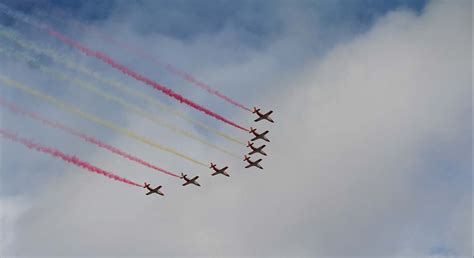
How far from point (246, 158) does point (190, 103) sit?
19.5 metres

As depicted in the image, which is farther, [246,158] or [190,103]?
[246,158]

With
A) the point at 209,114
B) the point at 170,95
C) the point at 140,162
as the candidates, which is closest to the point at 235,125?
the point at 209,114

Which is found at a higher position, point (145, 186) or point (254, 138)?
point (254, 138)

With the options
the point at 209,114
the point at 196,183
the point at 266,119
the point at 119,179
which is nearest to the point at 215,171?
the point at 196,183

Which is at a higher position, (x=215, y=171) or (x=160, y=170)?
(x=215, y=171)

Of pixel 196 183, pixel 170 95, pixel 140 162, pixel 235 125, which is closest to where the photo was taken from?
pixel 140 162

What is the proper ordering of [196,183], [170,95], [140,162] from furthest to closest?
[196,183], [170,95], [140,162]

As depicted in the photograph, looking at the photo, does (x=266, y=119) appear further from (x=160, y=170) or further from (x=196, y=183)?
(x=160, y=170)

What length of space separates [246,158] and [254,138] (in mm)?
3040

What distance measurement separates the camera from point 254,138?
81.8 metres

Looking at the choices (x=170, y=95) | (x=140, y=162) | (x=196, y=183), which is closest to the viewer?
(x=140, y=162)

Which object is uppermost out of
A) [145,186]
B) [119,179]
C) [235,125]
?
[235,125]

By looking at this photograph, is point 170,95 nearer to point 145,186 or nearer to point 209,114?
point 209,114

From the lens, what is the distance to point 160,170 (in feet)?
207
